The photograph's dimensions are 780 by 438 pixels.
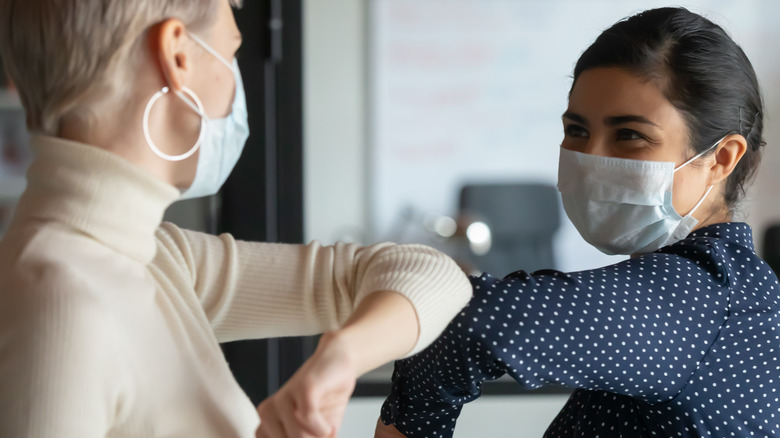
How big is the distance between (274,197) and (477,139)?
2.45 feet

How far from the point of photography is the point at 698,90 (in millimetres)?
1122

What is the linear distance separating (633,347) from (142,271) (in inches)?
20.5

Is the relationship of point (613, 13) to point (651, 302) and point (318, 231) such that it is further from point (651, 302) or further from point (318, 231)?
point (651, 302)

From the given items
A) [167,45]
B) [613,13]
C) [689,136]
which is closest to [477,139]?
[613,13]

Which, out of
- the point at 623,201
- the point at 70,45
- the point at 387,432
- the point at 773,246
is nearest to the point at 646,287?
the point at 623,201

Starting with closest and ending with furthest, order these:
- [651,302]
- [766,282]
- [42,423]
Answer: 1. [42,423]
2. [651,302]
3. [766,282]

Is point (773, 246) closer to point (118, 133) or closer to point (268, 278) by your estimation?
point (268, 278)

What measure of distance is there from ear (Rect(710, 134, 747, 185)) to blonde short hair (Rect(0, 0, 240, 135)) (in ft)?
2.66

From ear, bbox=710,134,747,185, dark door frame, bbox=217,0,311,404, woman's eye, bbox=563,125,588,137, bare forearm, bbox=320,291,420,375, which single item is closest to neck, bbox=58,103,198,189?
bare forearm, bbox=320,291,420,375

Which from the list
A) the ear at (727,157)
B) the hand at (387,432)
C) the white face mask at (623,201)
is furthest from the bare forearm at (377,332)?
the ear at (727,157)

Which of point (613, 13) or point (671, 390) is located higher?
point (613, 13)

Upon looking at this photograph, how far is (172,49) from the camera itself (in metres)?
0.75

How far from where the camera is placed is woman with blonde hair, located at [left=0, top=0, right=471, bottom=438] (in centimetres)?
64

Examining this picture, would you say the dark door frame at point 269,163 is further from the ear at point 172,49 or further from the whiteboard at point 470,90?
the ear at point 172,49
